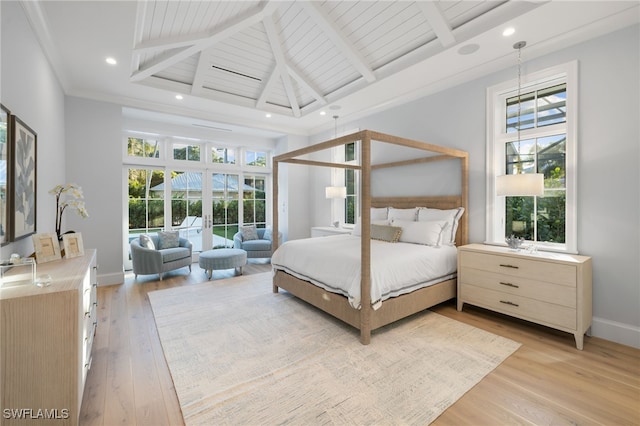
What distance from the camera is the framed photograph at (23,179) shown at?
2088 mm

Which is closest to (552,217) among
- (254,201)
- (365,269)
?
(365,269)

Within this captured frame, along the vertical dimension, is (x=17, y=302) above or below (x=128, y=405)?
above

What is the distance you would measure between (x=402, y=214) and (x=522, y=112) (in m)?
1.90

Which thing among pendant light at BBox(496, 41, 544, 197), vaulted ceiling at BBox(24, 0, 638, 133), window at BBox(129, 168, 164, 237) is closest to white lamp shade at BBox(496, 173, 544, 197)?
pendant light at BBox(496, 41, 544, 197)

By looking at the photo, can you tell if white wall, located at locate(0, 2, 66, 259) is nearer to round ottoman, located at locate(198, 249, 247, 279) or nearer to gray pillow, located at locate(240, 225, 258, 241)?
round ottoman, located at locate(198, 249, 247, 279)

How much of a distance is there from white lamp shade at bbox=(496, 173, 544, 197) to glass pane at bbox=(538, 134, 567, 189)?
53cm

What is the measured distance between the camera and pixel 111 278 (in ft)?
14.6

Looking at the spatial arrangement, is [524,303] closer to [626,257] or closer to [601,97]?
[626,257]

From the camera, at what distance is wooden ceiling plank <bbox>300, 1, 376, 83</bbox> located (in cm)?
313

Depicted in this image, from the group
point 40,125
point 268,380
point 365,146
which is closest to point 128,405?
point 268,380

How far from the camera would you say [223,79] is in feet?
14.3

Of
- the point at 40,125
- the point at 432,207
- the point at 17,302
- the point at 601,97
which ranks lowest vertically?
the point at 17,302

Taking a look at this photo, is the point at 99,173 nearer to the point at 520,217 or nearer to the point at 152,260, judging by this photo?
the point at 152,260

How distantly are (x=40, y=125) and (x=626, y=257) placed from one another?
18.8 ft
